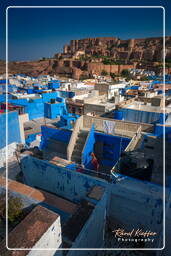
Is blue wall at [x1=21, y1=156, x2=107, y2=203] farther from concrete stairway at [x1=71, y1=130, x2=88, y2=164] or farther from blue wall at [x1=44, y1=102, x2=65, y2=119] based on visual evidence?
blue wall at [x1=44, y1=102, x2=65, y2=119]

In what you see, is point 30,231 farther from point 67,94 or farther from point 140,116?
point 67,94

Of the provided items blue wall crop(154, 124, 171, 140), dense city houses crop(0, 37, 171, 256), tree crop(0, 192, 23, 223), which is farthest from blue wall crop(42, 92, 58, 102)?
tree crop(0, 192, 23, 223)

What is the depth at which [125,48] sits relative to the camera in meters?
98.4

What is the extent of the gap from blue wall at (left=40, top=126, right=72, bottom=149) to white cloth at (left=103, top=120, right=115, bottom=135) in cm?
231

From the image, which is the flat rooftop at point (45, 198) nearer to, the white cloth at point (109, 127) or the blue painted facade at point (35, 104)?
the white cloth at point (109, 127)

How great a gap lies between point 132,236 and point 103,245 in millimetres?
1263

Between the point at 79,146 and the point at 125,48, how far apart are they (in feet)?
335

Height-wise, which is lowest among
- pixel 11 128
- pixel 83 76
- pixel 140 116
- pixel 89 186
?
pixel 89 186

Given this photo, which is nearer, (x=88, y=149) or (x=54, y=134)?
(x=88, y=149)

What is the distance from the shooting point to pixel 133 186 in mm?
6906

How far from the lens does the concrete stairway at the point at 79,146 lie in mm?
10492

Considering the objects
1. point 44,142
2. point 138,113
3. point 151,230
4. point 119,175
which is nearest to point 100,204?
point 119,175

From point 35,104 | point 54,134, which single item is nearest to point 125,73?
point 35,104

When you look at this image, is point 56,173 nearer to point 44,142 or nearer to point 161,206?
point 161,206
